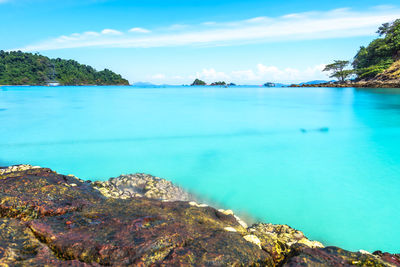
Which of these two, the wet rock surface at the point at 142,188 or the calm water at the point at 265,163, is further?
the wet rock surface at the point at 142,188

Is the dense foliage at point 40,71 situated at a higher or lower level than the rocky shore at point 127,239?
higher

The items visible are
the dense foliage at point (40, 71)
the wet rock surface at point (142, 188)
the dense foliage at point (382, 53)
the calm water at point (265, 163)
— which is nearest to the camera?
the calm water at point (265, 163)

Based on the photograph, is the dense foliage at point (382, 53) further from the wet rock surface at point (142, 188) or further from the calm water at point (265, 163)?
the wet rock surface at point (142, 188)

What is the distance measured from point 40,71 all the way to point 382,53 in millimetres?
118614

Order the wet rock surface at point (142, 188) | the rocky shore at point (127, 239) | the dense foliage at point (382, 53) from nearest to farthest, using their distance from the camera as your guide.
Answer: the rocky shore at point (127, 239) → the wet rock surface at point (142, 188) → the dense foliage at point (382, 53)

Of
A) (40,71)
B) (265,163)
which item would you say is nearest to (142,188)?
(265,163)

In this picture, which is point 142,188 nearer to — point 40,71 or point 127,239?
point 127,239

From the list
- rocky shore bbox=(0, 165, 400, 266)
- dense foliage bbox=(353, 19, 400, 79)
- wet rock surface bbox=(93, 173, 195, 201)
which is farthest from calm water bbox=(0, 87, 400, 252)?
dense foliage bbox=(353, 19, 400, 79)

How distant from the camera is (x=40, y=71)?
99.6 metres

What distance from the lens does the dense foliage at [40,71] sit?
93.2 m

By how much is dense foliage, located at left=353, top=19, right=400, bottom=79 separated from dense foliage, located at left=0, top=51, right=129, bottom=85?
114m

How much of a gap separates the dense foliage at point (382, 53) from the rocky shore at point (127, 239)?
6629cm

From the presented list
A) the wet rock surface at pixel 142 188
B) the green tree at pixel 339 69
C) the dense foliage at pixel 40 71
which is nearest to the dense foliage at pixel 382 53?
the green tree at pixel 339 69

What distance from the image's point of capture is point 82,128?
48.3 ft
